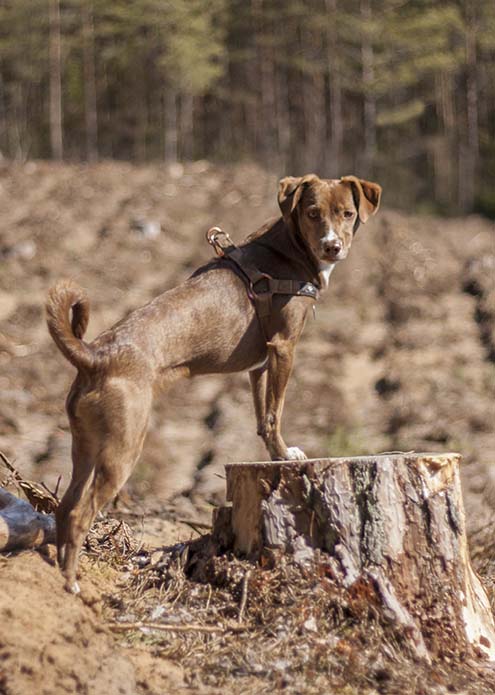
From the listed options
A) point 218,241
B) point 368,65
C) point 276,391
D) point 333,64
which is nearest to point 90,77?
point 333,64

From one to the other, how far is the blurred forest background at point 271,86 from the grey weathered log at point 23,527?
29.8 m

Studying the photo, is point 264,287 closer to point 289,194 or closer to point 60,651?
point 289,194

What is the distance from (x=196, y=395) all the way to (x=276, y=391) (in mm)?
8192

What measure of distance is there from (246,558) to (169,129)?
34.8 m

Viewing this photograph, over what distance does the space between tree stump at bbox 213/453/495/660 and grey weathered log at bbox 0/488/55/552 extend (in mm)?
1250

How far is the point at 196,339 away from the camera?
16.2ft

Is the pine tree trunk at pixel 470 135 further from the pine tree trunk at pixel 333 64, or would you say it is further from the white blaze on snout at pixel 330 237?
the white blaze on snout at pixel 330 237

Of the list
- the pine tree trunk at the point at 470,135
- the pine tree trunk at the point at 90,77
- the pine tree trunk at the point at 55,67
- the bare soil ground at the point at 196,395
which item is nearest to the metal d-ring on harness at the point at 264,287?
the bare soil ground at the point at 196,395

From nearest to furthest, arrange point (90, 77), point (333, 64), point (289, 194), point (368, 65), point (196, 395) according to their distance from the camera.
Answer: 1. point (289, 194)
2. point (196, 395)
3. point (368, 65)
4. point (333, 64)
5. point (90, 77)

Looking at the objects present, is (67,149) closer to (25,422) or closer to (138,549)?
(25,422)

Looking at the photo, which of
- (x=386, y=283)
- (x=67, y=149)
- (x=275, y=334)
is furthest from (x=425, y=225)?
(x=67, y=149)

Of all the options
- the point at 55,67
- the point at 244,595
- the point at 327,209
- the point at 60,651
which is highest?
the point at 55,67

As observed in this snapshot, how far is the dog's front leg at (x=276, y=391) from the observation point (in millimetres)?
5180

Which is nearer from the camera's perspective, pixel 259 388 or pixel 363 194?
pixel 363 194
